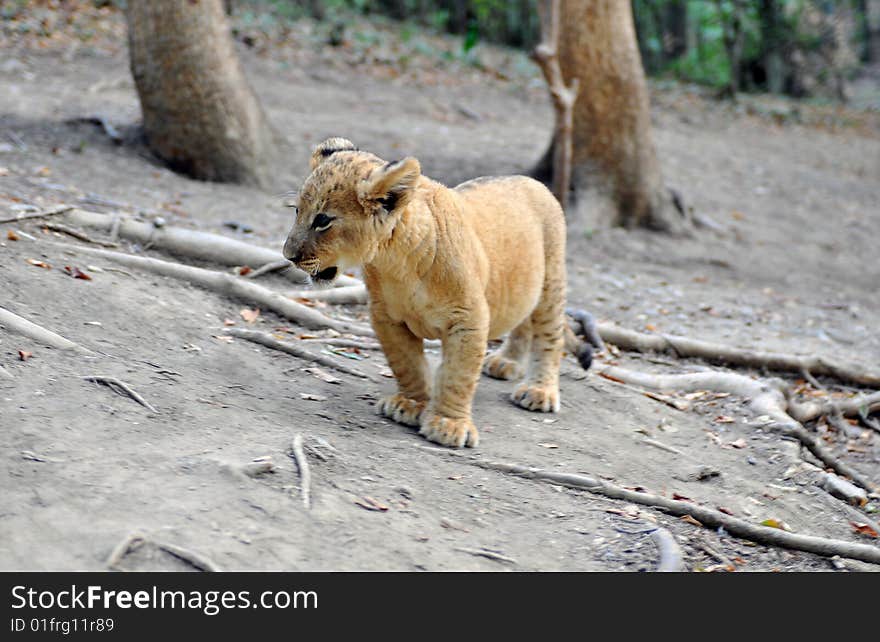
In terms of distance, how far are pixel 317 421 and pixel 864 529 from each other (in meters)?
3.41

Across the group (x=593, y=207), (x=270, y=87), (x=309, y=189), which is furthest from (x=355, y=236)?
(x=270, y=87)

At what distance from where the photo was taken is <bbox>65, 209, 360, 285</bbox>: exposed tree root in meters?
8.19

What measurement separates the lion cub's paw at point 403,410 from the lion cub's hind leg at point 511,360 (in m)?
1.46

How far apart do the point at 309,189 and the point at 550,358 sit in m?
2.43

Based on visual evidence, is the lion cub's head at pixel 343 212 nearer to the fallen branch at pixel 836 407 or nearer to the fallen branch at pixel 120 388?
the fallen branch at pixel 120 388

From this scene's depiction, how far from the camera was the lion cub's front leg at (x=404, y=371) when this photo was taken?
234 inches

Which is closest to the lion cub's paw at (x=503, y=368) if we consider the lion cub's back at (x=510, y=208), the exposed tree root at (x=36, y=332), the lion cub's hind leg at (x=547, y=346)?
the lion cub's hind leg at (x=547, y=346)

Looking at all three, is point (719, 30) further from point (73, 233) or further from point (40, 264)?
point (40, 264)

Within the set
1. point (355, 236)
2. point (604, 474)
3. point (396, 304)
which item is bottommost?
point (604, 474)

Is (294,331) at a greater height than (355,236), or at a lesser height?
lesser

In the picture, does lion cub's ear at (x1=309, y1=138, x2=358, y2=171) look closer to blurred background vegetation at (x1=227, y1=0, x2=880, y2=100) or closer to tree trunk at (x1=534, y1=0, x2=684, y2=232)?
tree trunk at (x1=534, y1=0, x2=684, y2=232)
